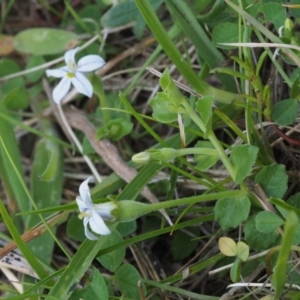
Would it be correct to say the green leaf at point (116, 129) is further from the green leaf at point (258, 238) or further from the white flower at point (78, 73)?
the green leaf at point (258, 238)

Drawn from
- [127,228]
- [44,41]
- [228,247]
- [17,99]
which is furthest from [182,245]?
[44,41]

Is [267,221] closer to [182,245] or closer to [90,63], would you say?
[182,245]

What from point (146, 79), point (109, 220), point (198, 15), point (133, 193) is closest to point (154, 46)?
point (146, 79)

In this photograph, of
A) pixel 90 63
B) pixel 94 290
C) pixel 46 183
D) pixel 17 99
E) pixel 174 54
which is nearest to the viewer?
pixel 94 290

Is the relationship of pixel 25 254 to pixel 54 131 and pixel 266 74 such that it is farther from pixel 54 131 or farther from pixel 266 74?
pixel 266 74

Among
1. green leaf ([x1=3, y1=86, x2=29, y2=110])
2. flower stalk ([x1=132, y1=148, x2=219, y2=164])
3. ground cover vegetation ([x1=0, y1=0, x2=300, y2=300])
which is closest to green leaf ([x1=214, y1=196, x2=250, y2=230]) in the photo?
ground cover vegetation ([x1=0, y1=0, x2=300, y2=300])
